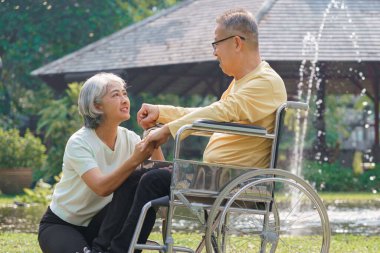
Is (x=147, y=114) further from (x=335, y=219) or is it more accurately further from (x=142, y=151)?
(x=335, y=219)

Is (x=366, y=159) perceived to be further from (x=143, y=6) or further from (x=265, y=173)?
(x=265, y=173)

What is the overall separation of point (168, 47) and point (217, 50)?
51.3ft

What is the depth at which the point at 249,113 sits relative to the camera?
4539 millimetres

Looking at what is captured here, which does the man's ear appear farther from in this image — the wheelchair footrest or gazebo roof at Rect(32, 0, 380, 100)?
gazebo roof at Rect(32, 0, 380, 100)

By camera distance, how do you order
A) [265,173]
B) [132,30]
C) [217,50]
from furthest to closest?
[132,30], [217,50], [265,173]

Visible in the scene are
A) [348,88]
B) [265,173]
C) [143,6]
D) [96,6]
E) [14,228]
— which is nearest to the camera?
[265,173]

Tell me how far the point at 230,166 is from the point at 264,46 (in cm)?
1428

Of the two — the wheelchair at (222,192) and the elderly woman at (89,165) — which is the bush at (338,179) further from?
the wheelchair at (222,192)

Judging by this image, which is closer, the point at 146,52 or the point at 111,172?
the point at 111,172

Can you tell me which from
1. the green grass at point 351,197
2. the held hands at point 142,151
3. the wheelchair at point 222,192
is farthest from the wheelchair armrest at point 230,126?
the green grass at point 351,197

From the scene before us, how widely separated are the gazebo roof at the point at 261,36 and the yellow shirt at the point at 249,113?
13422 mm

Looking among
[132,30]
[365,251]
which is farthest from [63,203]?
[132,30]

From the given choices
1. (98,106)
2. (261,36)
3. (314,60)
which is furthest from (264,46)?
(98,106)

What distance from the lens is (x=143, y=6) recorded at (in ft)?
98.8
